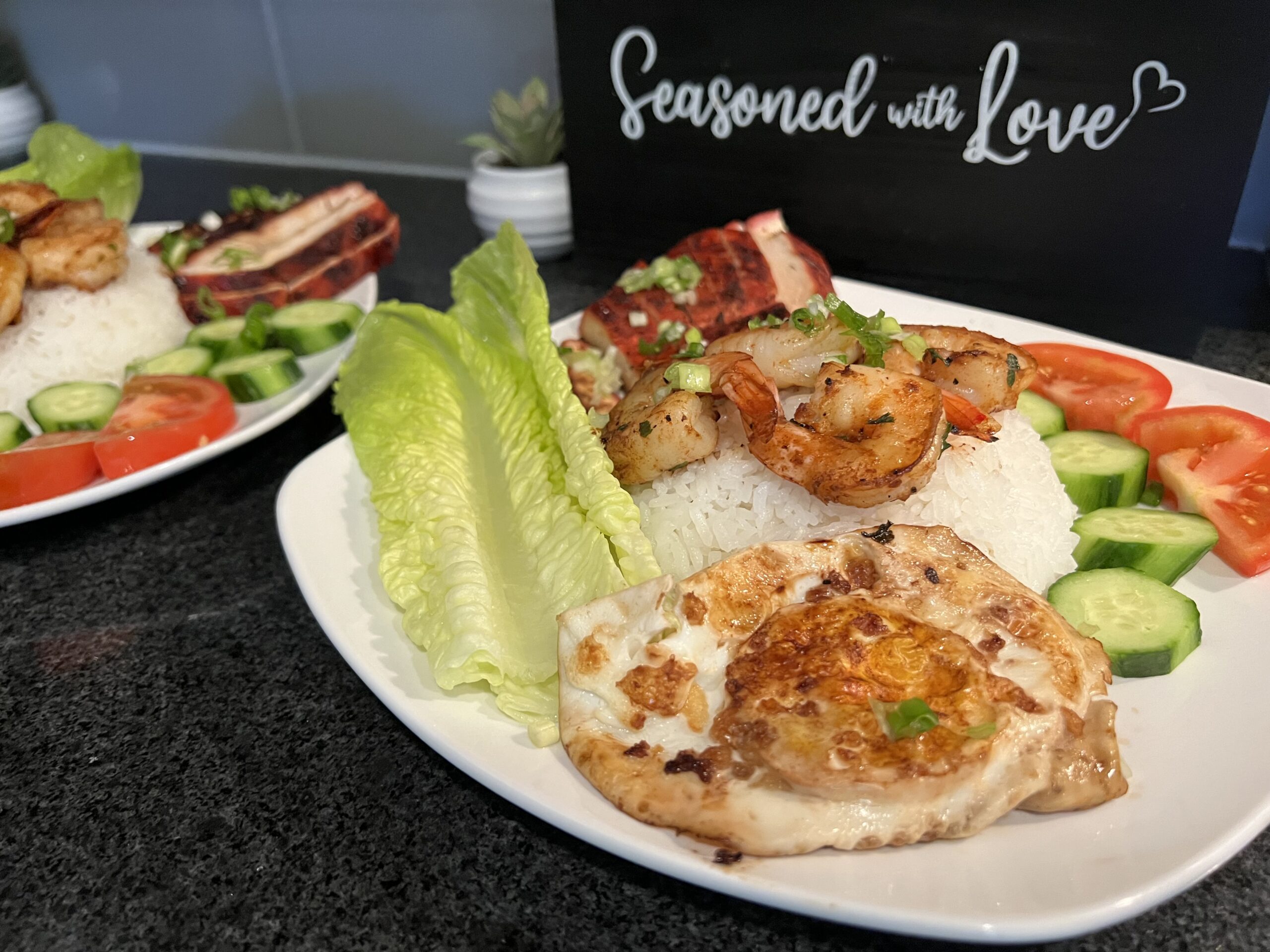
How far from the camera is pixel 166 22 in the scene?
231 inches

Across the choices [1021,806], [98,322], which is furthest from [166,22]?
[1021,806]

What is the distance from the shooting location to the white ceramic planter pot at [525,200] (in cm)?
403

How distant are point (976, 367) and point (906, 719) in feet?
3.76

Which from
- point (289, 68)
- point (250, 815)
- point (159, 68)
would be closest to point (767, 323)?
point (250, 815)

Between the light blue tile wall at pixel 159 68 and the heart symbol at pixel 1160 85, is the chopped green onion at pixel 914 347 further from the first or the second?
the light blue tile wall at pixel 159 68

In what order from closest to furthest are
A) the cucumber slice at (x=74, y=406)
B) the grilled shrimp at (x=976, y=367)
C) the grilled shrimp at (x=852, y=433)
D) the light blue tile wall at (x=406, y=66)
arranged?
the grilled shrimp at (x=852, y=433)
the grilled shrimp at (x=976, y=367)
the cucumber slice at (x=74, y=406)
the light blue tile wall at (x=406, y=66)

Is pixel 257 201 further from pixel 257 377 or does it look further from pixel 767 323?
pixel 767 323

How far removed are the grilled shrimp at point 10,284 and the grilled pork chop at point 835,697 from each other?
2.59 metres

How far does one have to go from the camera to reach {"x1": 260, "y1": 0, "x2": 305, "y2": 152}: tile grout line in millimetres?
5406

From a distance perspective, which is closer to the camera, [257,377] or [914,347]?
[914,347]

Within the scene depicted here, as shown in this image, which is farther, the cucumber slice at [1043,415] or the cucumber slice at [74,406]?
the cucumber slice at [74,406]

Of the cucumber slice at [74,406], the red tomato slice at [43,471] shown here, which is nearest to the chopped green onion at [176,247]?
the cucumber slice at [74,406]

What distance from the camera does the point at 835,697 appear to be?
142cm

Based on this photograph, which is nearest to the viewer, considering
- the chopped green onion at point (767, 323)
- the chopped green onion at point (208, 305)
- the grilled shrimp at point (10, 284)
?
the chopped green onion at point (767, 323)
